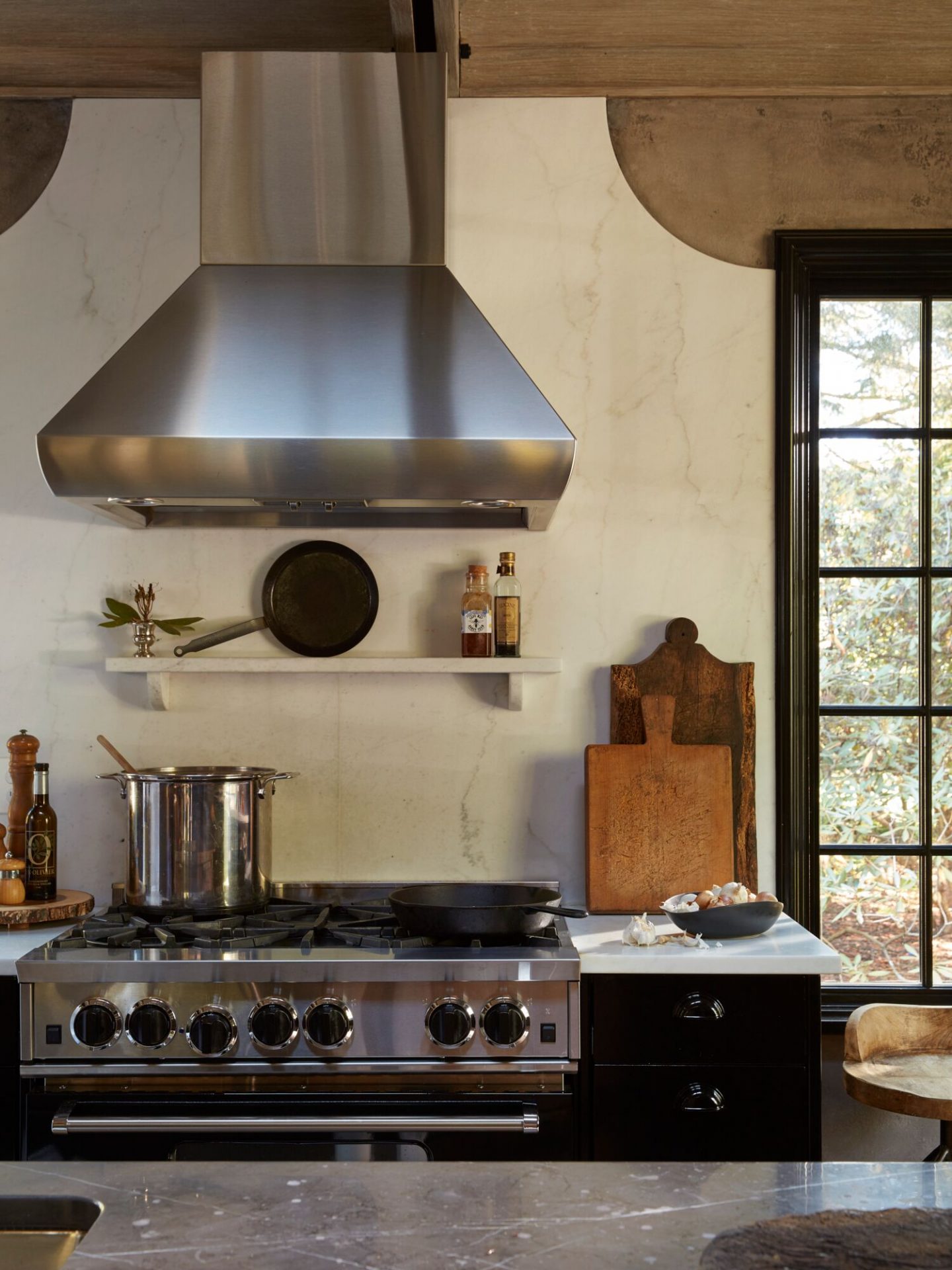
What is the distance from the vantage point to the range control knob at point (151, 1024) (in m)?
2.07

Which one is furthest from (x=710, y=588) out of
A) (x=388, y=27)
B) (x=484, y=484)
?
(x=388, y=27)

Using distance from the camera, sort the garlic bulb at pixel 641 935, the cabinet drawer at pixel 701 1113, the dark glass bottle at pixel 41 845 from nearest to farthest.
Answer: the cabinet drawer at pixel 701 1113 < the garlic bulb at pixel 641 935 < the dark glass bottle at pixel 41 845

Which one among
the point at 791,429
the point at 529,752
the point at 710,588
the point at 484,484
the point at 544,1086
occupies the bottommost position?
the point at 544,1086

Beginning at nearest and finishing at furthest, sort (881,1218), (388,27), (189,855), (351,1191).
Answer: (881,1218) < (351,1191) < (189,855) < (388,27)

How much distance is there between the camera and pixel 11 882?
249 centimetres

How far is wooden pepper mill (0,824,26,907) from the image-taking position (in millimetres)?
2477

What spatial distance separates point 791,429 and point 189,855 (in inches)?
66.7

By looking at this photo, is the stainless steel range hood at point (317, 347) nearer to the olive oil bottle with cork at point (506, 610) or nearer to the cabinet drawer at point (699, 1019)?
the olive oil bottle with cork at point (506, 610)

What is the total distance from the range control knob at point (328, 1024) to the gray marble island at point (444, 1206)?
0.92 metres

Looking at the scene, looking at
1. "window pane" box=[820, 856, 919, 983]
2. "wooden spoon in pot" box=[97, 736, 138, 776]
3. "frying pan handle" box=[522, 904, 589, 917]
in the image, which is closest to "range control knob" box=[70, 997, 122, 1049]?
"wooden spoon in pot" box=[97, 736, 138, 776]

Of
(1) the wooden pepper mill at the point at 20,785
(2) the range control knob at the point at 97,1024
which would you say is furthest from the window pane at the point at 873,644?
(1) the wooden pepper mill at the point at 20,785

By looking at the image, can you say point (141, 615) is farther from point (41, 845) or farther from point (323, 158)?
point (323, 158)

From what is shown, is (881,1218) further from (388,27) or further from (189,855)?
(388,27)

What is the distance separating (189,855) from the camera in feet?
7.73
